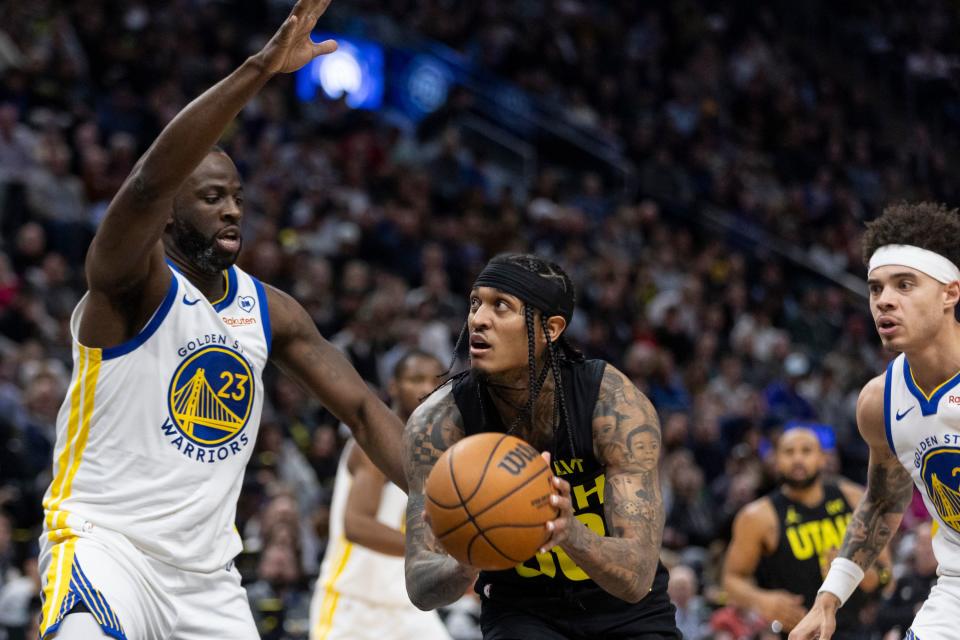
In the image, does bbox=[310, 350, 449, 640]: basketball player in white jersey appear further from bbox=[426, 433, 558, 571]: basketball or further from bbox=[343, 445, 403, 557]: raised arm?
bbox=[426, 433, 558, 571]: basketball

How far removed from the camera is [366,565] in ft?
21.1

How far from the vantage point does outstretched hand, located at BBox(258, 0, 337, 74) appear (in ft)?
12.7

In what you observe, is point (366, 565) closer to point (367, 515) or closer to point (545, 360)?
point (367, 515)

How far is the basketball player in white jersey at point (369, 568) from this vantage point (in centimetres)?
622

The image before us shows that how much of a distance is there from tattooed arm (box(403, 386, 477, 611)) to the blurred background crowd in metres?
4.06

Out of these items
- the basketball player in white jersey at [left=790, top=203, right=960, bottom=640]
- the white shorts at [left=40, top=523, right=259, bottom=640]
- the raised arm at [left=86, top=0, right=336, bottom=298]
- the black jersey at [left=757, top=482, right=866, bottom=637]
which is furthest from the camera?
the black jersey at [left=757, top=482, right=866, bottom=637]

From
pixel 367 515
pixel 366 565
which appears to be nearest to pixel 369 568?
pixel 366 565

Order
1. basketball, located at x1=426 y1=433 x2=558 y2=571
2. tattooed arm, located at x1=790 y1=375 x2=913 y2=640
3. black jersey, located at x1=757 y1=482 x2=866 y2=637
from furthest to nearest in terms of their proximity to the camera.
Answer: black jersey, located at x1=757 y1=482 x2=866 y2=637, tattooed arm, located at x1=790 y1=375 x2=913 y2=640, basketball, located at x1=426 y1=433 x2=558 y2=571

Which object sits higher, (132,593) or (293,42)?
(293,42)

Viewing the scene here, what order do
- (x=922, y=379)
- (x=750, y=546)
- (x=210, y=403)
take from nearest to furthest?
1. (x=210, y=403)
2. (x=922, y=379)
3. (x=750, y=546)

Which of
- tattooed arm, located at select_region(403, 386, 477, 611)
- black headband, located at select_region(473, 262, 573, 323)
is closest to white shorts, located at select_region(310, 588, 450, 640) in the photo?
tattooed arm, located at select_region(403, 386, 477, 611)

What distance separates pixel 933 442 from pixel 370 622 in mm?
2924

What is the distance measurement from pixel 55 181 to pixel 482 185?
5936 millimetres

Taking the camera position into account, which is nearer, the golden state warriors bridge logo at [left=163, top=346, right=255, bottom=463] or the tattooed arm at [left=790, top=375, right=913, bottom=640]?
the golden state warriors bridge logo at [left=163, top=346, right=255, bottom=463]
